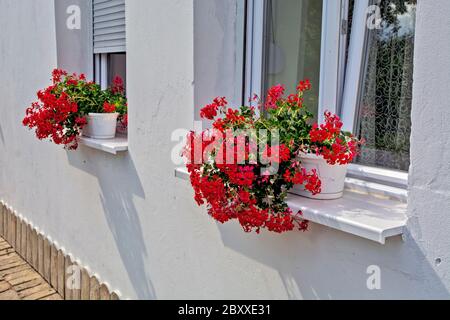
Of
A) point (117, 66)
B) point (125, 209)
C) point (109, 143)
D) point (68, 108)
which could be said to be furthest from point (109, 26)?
point (125, 209)

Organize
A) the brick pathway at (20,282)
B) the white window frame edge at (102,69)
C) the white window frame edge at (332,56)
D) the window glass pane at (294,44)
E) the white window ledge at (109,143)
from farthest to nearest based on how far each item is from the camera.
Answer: the brick pathway at (20,282)
the white window frame edge at (102,69)
the white window ledge at (109,143)
the window glass pane at (294,44)
the white window frame edge at (332,56)

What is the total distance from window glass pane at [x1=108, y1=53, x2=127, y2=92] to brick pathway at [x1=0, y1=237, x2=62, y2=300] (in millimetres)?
1846

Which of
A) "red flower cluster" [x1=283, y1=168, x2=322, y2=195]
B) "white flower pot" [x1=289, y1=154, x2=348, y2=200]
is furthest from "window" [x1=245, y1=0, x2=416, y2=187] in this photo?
"red flower cluster" [x1=283, y1=168, x2=322, y2=195]

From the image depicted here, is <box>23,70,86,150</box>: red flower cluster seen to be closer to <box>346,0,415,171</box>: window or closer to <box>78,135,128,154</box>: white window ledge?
<box>78,135,128,154</box>: white window ledge

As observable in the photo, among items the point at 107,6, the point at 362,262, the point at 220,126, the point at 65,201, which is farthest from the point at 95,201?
the point at 362,262

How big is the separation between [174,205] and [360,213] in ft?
3.79

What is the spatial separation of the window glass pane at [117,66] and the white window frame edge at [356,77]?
2.05m

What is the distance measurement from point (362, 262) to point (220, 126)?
0.68 m

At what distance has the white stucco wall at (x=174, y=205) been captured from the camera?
139cm

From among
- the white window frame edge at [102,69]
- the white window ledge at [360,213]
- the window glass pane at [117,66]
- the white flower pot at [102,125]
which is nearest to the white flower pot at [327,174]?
the white window ledge at [360,213]

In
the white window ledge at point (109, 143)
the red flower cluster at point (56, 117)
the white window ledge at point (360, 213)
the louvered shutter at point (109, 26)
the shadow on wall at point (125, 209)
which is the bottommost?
the shadow on wall at point (125, 209)

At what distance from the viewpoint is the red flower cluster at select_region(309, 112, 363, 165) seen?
1.63 metres

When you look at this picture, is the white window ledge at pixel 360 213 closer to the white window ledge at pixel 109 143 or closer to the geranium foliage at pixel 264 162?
the geranium foliage at pixel 264 162

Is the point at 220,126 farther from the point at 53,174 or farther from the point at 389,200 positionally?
the point at 53,174
